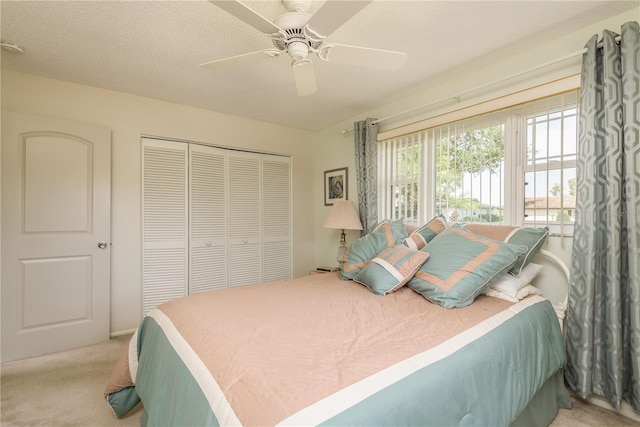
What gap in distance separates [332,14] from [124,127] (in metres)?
2.60

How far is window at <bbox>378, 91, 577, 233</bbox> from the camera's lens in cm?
198

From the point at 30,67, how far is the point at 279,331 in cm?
300

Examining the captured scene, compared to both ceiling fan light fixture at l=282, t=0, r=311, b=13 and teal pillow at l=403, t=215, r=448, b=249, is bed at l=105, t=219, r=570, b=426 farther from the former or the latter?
ceiling fan light fixture at l=282, t=0, r=311, b=13

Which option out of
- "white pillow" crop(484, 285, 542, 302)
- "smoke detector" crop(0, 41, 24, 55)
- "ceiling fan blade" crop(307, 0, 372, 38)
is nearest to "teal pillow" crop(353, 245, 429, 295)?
"white pillow" crop(484, 285, 542, 302)

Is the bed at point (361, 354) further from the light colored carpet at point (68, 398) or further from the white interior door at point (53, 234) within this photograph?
the white interior door at point (53, 234)

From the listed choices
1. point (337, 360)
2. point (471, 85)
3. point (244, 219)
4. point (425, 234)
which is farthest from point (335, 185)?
point (337, 360)

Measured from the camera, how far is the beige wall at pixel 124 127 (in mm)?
2562

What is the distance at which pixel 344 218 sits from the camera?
3191 millimetres

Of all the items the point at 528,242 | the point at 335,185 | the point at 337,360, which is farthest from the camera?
the point at 335,185

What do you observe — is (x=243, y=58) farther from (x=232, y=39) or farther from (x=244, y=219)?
(x=244, y=219)

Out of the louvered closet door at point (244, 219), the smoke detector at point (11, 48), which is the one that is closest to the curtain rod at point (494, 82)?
the louvered closet door at point (244, 219)

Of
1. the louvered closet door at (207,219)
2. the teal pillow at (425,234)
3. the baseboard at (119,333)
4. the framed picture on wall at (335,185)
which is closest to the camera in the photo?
the teal pillow at (425,234)

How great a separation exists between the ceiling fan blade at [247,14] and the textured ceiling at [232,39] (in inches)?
14.9

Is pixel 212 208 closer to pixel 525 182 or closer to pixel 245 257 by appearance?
pixel 245 257
